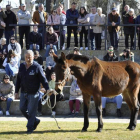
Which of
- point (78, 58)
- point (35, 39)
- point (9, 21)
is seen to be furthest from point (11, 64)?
point (78, 58)

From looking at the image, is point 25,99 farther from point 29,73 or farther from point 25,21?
point 25,21

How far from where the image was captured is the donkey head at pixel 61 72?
10073 mm

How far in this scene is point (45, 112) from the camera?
16297mm

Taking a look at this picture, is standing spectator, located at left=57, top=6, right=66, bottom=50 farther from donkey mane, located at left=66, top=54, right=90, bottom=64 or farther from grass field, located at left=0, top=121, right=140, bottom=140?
donkey mane, located at left=66, top=54, right=90, bottom=64

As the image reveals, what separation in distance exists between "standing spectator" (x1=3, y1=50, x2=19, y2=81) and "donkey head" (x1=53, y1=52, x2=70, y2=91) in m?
7.85

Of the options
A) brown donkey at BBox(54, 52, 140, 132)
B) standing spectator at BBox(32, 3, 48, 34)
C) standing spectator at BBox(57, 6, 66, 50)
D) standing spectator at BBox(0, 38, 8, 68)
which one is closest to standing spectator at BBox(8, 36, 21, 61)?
standing spectator at BBox(0, 38, 8, 68)

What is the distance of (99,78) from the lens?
1099cm

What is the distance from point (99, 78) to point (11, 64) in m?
7.87

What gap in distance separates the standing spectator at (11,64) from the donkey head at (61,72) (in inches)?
309

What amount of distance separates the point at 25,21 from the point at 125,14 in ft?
16.0

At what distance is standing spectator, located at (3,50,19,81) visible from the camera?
1786 centimetres

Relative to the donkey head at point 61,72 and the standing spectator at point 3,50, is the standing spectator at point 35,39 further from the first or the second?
the donkey head at point 61,72

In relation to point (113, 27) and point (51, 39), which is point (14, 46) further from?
point (113, 27)

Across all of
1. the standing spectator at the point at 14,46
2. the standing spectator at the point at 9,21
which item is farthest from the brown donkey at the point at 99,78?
the standing spectator at the point at 9,21
